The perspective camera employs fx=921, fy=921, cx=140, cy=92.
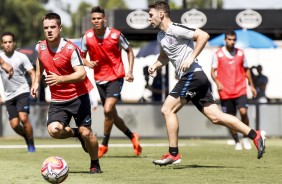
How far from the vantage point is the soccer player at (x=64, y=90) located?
11.1 metres

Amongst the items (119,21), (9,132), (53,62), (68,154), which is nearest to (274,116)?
(119,21)

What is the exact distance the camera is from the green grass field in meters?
10.7

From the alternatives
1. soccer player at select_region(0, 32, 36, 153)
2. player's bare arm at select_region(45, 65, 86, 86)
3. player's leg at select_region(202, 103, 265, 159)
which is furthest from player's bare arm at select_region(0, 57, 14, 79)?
player's bare arm at select_region(45, 65, 86, 86)

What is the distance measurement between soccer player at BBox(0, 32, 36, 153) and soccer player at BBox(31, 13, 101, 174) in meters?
4.92

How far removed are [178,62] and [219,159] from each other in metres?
2.42

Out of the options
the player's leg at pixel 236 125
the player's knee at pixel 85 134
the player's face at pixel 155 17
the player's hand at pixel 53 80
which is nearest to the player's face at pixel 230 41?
the player's face at pixel 155 17

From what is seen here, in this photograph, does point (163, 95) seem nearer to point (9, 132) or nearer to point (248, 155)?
point (9, 132)

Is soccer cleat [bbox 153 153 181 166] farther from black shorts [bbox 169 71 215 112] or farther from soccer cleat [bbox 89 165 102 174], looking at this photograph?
soccer cleat [bbox 89 165 102 174]

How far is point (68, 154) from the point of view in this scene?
15.9 m

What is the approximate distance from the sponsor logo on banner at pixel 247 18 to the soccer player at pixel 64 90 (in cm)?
1276

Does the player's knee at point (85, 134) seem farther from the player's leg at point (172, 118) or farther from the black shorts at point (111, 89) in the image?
the black shorts at point (111, 89)

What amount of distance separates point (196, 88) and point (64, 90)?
6.38 ft

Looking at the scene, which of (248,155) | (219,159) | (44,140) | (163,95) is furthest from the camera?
(163,95)

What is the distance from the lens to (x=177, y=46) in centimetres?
1254
